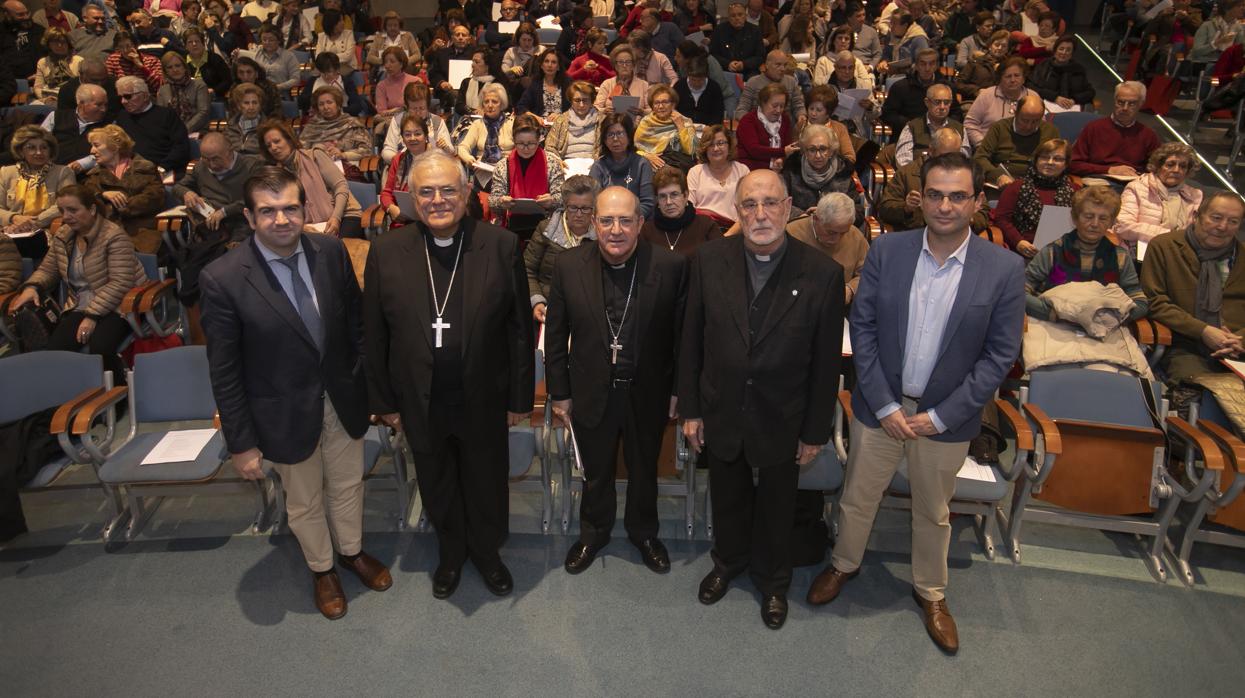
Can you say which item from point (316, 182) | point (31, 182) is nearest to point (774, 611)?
point (316, 182)

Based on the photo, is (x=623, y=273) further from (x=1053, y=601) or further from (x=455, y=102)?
(x=455, y=102)

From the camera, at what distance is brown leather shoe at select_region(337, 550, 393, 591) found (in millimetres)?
3076

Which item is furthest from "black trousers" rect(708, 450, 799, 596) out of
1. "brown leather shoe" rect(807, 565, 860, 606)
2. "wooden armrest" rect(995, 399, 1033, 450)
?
"wooden armrest" rect(995, 399, 1033, 450)

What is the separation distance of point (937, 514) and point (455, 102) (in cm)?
601

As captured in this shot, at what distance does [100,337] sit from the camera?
4.21m

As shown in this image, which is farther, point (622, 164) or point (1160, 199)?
point (622, 164)

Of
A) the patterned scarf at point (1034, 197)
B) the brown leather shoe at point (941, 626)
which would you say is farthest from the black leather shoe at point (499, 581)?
the patterned scarf at point (1034, 197)

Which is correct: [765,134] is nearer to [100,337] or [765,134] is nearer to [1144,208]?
[1144,208]

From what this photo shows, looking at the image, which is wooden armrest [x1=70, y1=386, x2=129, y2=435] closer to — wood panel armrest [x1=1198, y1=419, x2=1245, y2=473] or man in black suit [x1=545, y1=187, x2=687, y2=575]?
man in black suit [x1=545, y1=187, x2=687, y2=575]

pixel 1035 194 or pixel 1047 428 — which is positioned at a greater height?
pixel 1035 194

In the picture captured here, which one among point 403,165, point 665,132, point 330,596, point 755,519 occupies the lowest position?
point 330,596

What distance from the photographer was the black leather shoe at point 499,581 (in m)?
3.04

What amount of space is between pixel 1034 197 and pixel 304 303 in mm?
4145

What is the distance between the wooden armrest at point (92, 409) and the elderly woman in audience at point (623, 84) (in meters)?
4.38
